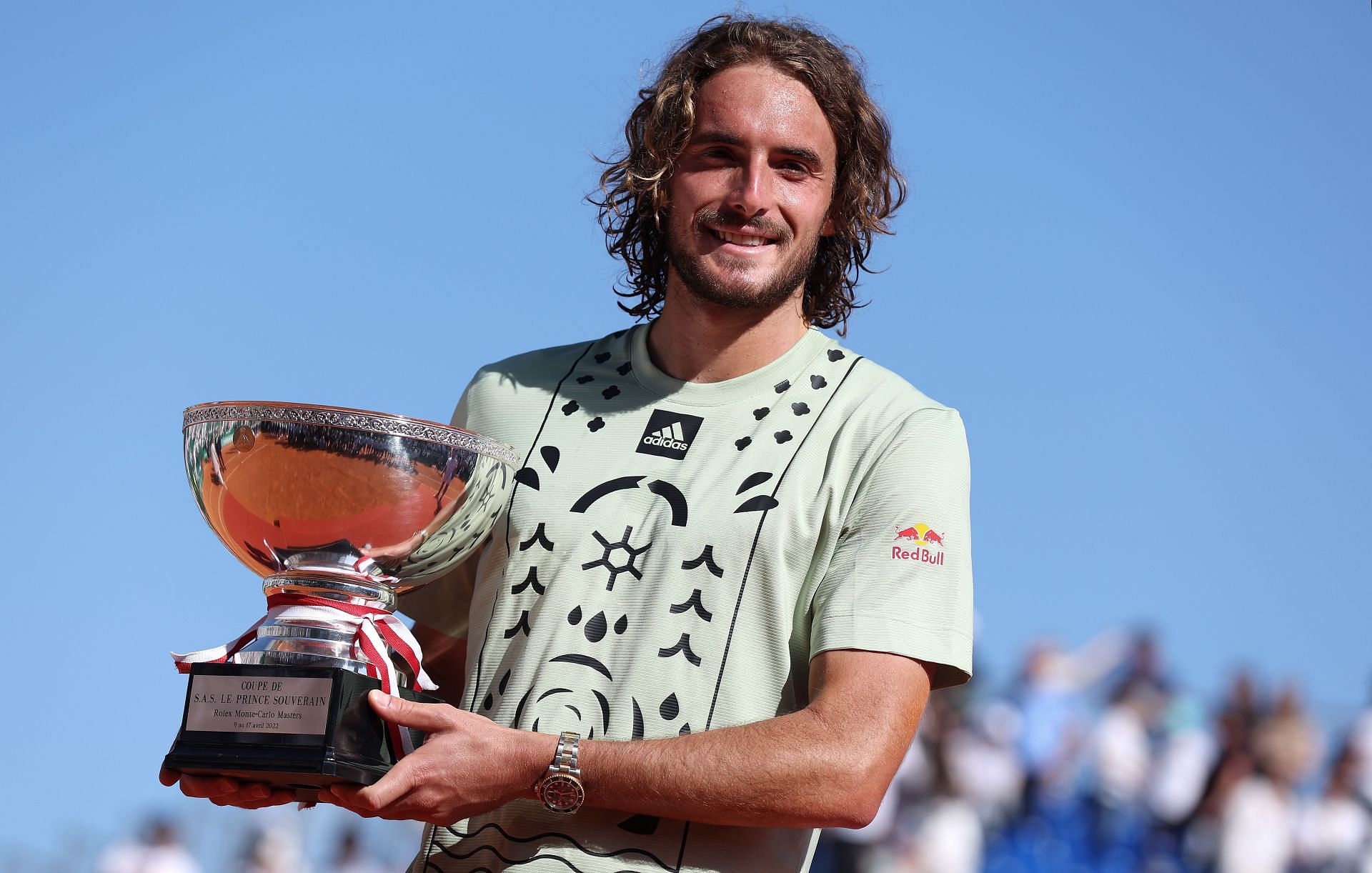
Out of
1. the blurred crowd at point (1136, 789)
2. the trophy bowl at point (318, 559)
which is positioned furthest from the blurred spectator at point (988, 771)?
the trophy bowl at point (318, 559)

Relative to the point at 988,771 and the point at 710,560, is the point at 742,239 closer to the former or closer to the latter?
the point at 710,560

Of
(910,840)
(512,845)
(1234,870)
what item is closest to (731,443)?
(512,845)

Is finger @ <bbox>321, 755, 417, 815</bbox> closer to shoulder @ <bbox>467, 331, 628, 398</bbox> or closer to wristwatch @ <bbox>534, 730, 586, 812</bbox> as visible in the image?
wristwatch @ <bbox>534, 730, 586, 812</bbox>

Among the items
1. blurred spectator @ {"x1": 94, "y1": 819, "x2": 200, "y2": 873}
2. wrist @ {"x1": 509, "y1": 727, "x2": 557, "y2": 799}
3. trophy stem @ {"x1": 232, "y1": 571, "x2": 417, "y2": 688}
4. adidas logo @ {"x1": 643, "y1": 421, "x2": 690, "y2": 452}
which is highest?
adidas logo @ {"x1": 643, "y1": 421, "x2": 690, "y2": 452}

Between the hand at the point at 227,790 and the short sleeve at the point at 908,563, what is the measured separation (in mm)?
1163

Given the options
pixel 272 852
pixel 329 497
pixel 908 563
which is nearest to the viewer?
pixel 329 497

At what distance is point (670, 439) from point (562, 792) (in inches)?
37.7

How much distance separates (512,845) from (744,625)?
688 millimetres

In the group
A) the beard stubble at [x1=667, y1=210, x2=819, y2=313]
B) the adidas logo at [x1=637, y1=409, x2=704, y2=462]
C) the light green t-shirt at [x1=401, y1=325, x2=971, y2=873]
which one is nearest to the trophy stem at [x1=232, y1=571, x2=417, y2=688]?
the light green t-shirt at [x1=401, y1=325, x2=971, y2=873]

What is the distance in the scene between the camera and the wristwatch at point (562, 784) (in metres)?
3.19

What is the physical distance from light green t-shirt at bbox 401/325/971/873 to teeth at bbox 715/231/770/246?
0.91 feet

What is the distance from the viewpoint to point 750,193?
12.4ft

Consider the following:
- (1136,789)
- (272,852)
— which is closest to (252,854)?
(272,852)

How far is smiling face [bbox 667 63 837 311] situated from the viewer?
12.6ft
